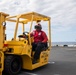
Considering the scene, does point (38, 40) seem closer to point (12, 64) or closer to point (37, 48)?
point (37, 48)

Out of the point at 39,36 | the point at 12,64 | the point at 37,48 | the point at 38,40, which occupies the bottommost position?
the point at 12,64

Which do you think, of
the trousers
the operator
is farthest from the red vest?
the trousers

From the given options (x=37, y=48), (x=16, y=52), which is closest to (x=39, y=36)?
(x=37, y=48)

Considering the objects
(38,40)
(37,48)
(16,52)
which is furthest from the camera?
(38,40)

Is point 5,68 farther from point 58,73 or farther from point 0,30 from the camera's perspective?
point 58,73

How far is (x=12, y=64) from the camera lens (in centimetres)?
747

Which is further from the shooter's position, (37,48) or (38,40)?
(38,40)

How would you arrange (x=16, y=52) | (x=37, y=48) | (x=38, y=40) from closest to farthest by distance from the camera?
(x=16, y=52) < (x=37, y=48) < (x=38, y=40)

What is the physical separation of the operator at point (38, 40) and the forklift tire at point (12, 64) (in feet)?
2.91

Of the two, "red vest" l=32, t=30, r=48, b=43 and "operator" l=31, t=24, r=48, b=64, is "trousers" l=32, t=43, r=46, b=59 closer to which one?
"operator" l=31, t=24, r=48, b=64

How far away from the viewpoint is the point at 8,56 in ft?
24.2

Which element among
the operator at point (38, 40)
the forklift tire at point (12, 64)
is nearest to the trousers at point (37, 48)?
the operator at point (38, 40)

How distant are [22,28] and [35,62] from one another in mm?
2224

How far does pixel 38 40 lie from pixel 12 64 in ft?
6.75
